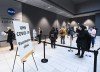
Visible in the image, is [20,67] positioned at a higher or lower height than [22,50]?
lower

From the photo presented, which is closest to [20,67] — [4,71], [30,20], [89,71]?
[4,71]

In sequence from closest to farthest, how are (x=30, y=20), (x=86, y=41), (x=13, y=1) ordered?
(x=86, y=41), (x=13, y=1), (x=30, y=20)

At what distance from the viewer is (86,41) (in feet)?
13.3

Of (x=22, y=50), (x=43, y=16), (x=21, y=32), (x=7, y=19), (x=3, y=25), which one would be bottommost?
(x=22, y=50)

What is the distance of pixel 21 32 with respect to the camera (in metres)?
2.52

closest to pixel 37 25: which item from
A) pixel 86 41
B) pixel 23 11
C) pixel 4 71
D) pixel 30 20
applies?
pixel 30 20

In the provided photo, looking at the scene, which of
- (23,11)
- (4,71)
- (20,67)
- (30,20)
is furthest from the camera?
(30,20)

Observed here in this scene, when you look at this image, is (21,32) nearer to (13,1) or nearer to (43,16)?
(13,1)

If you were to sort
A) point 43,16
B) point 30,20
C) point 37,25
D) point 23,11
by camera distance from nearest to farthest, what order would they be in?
1. point 23,11
2. point 30,20
3. point 37,25
4. point 43,16

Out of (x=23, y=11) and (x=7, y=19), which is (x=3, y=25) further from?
(x=23, y=11)

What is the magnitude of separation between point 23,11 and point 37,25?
7.32ft

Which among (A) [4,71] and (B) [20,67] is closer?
(A) [4,71]

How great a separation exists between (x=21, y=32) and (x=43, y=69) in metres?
1.47

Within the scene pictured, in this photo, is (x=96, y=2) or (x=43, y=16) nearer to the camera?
(x=43, y=16)
